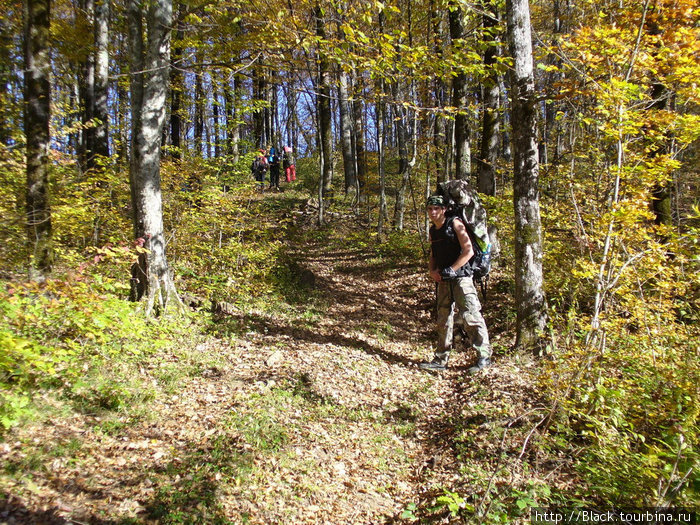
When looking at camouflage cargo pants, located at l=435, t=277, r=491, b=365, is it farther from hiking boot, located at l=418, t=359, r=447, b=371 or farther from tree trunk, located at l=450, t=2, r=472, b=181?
tree trunk, located at l=450, t=2, r=472, b=181

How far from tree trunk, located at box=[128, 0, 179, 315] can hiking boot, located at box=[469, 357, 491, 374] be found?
461 cm

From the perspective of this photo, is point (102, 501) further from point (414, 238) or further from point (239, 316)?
point (414, 238)

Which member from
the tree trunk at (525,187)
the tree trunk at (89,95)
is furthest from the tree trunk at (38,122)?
the tree trunk at (525,187)

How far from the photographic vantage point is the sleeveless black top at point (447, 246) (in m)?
5.21

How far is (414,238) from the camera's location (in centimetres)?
1248

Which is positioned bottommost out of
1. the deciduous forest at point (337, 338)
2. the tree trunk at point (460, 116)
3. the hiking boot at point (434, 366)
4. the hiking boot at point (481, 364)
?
the hiking boot at point (434, 366)

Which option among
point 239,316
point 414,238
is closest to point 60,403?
point 239,316

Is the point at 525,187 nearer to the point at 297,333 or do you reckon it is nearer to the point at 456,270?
the point at 456,270

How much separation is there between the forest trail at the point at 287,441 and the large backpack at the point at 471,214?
154 cm

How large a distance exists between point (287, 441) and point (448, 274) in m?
2.96

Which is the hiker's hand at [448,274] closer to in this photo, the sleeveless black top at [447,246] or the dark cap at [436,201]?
the sleeveless black top at [447,246]

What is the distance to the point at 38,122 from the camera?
4914mm

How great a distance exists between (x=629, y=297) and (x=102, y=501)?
17.2 feet

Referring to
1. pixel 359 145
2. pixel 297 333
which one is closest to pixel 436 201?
pixel 297 333
